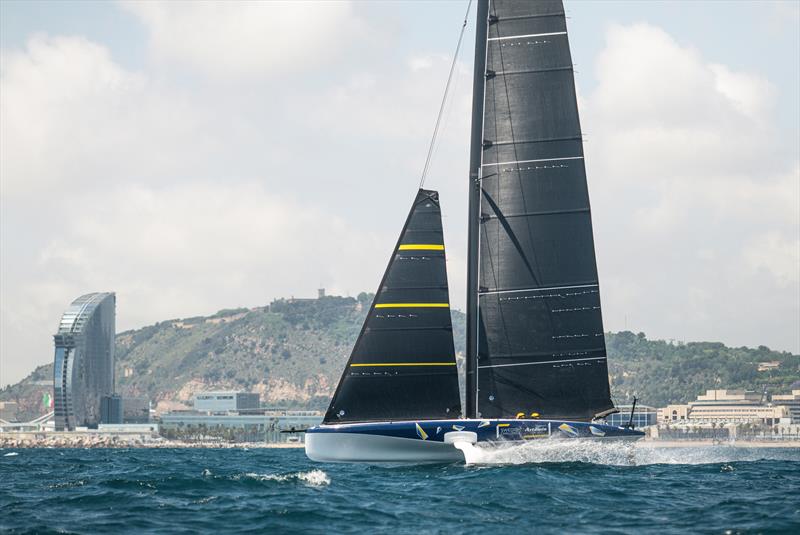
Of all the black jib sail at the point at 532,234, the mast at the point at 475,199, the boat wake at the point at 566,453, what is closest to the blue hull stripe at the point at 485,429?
the boat wake at the point at 566,453

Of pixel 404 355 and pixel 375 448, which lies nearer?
pixel 375 448

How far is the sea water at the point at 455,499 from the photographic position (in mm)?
26078

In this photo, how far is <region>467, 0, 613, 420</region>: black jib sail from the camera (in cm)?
4275

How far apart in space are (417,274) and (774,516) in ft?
60.5

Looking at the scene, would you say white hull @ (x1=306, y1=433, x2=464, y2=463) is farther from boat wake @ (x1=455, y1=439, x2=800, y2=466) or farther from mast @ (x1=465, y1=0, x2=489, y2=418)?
mast @ (x1=465, y1=0, x2=489, y2=418)

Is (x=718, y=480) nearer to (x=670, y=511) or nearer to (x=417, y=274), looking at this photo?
(x=670, y=511)

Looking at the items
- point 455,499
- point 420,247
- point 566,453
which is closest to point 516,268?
point 420,247

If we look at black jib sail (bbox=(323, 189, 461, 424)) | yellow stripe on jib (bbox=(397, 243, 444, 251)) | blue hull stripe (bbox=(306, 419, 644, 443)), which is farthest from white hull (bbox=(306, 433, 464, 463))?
yellow stripe on jib (bbox=(397, 243, 444, 251))

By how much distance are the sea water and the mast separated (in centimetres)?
367

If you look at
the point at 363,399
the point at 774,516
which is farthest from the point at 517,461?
the point at 774,516

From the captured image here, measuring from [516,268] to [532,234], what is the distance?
146 centimetres

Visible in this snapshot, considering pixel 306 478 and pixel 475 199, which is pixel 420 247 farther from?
pixel 306 478

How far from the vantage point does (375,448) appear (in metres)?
40.4

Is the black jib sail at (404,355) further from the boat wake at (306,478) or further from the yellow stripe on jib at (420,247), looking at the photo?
the boat wake at (306,478)
